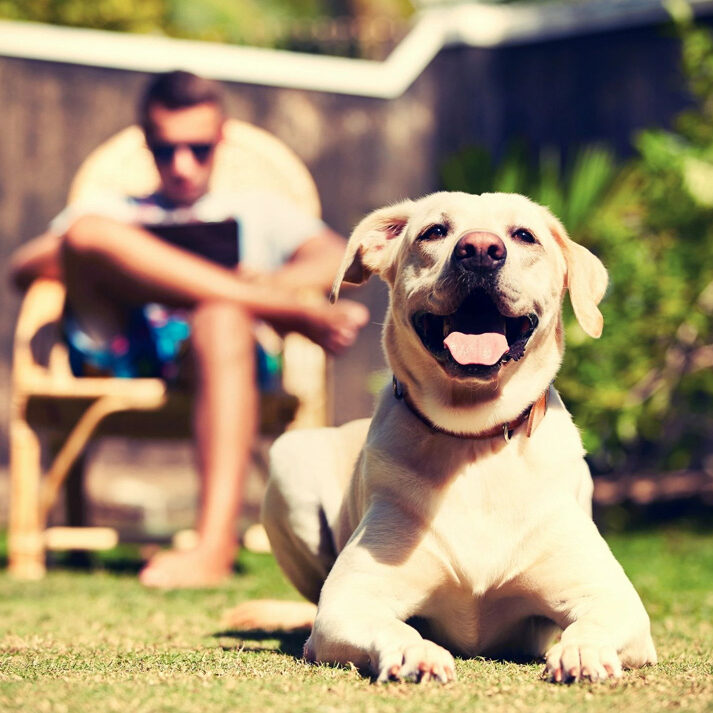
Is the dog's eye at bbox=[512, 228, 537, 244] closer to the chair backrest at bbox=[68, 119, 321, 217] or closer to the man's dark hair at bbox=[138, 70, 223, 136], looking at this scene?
the man's dark hair at bbox=[138, 70, 223, 136]

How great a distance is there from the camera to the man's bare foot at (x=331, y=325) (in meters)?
4.68

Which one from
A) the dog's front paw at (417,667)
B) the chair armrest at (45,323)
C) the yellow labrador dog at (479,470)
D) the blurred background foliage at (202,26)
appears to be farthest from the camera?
the blurred background foliage at (202,26)

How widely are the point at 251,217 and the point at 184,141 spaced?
478 mm

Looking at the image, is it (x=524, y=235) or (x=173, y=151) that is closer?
(x=524, y=235)

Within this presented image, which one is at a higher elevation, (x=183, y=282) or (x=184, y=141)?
(x=184, y=141)

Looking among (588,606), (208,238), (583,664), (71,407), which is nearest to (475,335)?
(588,606)

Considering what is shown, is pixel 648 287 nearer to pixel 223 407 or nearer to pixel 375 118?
pixel 223 407

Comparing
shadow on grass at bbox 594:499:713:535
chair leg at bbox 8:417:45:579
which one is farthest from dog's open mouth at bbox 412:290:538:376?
shadow on grass at bbox 594:499:713:535

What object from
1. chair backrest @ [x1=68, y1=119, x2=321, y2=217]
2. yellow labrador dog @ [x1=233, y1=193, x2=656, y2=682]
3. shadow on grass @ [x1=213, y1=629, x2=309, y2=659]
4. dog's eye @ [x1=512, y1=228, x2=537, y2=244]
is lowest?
shadow on grass @ [x1=213, y1=629, x2=309, y2=659]

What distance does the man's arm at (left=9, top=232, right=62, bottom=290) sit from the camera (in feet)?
16.9

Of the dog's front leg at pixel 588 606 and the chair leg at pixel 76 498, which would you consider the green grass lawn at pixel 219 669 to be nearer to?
the dog's front leg at pixel 588 606

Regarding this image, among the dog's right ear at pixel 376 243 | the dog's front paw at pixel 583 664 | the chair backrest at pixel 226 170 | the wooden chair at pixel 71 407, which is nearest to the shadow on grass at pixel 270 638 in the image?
the dog's front paw at pixel 583 664

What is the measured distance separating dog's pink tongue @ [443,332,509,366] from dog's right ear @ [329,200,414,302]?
415mm

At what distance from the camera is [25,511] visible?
16.1ft
